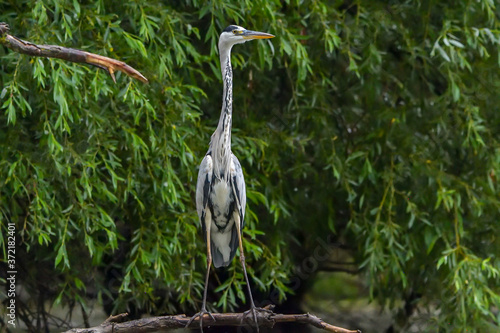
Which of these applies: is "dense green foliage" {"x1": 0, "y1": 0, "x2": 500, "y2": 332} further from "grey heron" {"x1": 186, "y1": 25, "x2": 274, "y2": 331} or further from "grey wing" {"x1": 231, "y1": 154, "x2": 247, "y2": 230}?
"grey wing" {"x1": 231, "y1": 154, "x2": 247, "y2": 230}

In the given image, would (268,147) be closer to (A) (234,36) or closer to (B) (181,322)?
(A) (234,36)

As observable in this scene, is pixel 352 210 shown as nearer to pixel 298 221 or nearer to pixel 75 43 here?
pixel 298 221

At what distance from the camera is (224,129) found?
2.77m

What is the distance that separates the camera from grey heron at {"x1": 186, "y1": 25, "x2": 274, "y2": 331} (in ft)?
9.11

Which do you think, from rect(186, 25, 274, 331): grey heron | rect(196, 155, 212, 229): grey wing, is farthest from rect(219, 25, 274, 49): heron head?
rect(196, 155, 212, 229): grey wing

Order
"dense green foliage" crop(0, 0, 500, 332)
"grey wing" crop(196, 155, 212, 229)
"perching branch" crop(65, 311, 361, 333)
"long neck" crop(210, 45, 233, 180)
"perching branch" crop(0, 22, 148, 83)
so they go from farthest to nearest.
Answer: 1. "dense green foliage" crop(0, 0, 500, 332)
2. "grey wing" crop(196, 155, 212, 229)
3. "long neck" crop(210, 45, 233, 180)
4. "perching branch" crop(65, 311, 361, 333)
5. "perching branch" crop(0, 22, 148, 83)

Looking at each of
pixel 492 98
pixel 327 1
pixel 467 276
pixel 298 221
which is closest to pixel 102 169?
pixel 298 221

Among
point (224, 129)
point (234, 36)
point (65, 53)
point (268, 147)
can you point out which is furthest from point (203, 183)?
point (65, 53)

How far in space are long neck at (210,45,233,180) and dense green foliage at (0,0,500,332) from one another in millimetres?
412

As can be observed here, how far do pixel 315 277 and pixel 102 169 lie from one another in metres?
2.16

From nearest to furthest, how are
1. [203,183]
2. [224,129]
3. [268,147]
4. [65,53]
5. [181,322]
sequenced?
1. [65,53]
2. [181,322]
3. [224,129]
4. [203,183]
5. [268,147]

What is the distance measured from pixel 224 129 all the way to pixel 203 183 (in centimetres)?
25

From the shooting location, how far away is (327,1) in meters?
4.04

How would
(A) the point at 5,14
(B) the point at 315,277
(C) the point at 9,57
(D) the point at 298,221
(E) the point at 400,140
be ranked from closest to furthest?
(C) the point at 9,57 → (A) the point at 5,14 → (E) the point at 400,140 → (D) the point at 298,221 → (B) the point at 315,277
